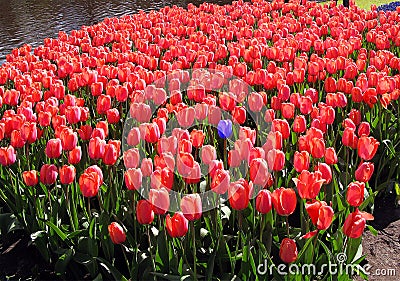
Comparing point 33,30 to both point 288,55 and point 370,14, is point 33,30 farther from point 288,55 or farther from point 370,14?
point 288,55

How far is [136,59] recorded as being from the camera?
610 centimetres

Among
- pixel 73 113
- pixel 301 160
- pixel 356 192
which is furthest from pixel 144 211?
pixel 73 113

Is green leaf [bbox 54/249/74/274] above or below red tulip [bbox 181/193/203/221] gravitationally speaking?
below

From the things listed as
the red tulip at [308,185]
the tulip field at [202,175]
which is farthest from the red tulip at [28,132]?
the red tulip at [308,185]

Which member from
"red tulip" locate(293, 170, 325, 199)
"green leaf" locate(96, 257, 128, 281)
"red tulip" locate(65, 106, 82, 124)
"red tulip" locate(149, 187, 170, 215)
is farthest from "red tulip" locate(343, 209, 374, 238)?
"red tulip" locate(65, 106, 82, 124)

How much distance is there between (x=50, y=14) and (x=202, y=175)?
15.2 metres

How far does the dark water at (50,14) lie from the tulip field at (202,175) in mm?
8322

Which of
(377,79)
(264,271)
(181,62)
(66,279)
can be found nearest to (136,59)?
(181,62)

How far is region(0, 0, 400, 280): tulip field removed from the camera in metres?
2.79

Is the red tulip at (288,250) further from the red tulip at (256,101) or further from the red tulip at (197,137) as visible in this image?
the red tulip at (256,101)

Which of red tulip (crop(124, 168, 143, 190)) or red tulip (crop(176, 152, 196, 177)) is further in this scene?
red tulip (crop(124, 168, 143, 190))

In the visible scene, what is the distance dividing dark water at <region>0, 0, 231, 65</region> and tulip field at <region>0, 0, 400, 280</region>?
27.3 ft

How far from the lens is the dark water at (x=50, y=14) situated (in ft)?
45.8

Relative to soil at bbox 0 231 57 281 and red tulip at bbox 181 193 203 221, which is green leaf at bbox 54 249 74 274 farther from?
red tulip at bbox 181 193 203 221
